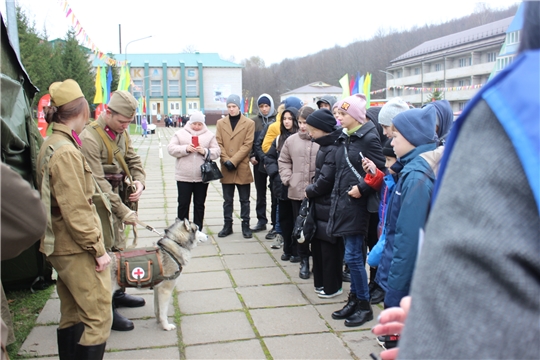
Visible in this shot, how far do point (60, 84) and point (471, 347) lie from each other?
3.08 meters

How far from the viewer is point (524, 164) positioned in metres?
0.65

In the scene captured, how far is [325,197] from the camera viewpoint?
15.3 ft

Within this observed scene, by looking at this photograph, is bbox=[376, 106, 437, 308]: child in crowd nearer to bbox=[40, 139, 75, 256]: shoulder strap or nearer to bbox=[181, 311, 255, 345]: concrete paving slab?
bbox=[181, 311, 255, 345]: concrete paving slab

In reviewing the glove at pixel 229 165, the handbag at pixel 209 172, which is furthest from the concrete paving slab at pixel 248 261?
the glove at pixel 229 165

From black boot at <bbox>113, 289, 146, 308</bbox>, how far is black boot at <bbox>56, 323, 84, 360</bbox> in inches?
52.2

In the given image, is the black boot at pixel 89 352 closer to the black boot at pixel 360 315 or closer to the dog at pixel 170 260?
the dog at pixel 170 260

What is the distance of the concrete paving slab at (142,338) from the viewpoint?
12.6 feet

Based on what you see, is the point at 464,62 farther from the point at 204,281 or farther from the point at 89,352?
the point at 89,352

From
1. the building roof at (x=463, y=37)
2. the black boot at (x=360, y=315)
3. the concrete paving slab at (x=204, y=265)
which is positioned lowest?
the concrete paving slab at (x=204, y=265)

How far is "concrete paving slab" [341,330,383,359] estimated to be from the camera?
366cm

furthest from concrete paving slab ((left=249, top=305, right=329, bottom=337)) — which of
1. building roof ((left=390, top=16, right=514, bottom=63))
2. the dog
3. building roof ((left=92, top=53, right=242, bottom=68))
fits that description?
building roof ((left=92, top=53, right=242, bottom=68))

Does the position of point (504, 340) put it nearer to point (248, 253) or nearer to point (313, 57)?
point (248, 253)

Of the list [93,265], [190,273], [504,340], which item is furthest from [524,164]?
[190,273]

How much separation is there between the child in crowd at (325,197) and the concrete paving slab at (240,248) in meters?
1.81
